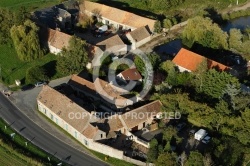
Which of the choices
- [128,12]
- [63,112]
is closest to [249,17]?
[128,12]

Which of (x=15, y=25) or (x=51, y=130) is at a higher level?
(x=15, y=25)

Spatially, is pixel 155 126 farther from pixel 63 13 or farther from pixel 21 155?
pixel 63 13

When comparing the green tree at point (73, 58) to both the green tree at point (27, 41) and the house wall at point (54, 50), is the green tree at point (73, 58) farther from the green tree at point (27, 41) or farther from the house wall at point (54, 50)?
the green tree at point (27, 41)

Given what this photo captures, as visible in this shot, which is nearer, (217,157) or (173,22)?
(217,157)

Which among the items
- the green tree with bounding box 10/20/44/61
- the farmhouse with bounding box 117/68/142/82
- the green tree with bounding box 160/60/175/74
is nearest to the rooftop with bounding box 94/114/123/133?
the farmhouse with bounding box 117/68/142/82

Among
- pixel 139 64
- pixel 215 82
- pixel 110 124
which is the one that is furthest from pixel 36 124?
pixel 215 82

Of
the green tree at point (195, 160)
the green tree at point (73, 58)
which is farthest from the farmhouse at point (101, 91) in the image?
the green tree at point (195, 160)
